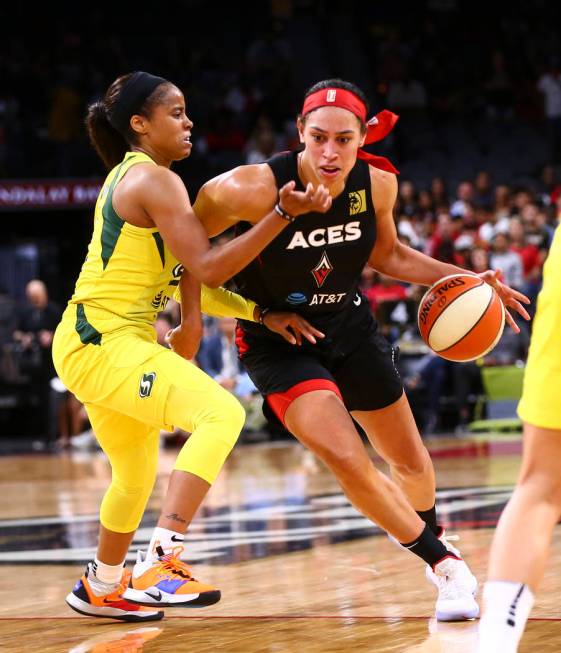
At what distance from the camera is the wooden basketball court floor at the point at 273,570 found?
4156mm

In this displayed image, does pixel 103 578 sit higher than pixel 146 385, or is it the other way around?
pixel 146 385

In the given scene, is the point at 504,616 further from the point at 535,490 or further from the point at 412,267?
the point at 412,267

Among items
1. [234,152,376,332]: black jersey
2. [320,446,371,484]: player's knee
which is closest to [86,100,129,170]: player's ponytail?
[234,152,376,332]: black jersey

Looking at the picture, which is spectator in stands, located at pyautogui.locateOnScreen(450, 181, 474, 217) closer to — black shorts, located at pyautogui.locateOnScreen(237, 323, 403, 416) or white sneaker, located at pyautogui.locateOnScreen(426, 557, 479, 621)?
black shorts, located at pyautogui.locateOnScreen(237, 323, 403, 416)

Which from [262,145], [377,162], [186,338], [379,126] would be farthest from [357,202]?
[262,145]

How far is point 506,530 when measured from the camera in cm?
320

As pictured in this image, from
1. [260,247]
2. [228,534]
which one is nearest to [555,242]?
[260,247]

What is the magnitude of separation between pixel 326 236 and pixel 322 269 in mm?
130

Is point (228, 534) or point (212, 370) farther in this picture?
point (212, 370)

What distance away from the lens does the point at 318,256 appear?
15.6ft

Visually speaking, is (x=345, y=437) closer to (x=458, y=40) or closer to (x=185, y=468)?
(x=185, y=468)

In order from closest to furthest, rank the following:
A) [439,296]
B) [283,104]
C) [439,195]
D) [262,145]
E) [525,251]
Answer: [439,296]
[525,251]
[439,195]
[262,145]
[283,104]

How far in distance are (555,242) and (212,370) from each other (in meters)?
10.8

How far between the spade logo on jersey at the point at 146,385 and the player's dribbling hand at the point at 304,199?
786 mm
